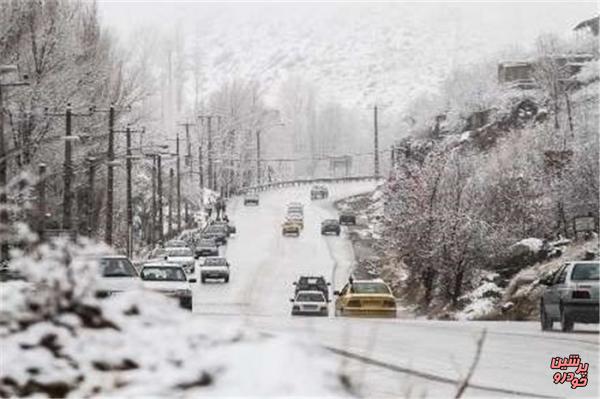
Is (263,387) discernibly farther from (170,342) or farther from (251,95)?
(251,95)

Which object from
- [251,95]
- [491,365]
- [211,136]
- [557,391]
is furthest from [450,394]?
[251,95]

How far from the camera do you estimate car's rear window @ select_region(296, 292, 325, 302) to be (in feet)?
135

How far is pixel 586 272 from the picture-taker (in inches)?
994

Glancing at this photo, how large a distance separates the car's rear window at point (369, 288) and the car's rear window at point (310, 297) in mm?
4701

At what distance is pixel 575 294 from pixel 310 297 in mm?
17490

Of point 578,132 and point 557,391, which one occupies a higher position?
point 578,132

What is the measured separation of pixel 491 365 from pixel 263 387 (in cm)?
1348

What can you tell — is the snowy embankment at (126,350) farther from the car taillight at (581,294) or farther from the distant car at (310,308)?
the distant car at (310,308)

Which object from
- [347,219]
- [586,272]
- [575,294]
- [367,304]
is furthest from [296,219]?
[575,294]

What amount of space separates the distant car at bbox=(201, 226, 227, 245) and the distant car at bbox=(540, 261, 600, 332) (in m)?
66.4

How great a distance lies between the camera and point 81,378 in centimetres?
571

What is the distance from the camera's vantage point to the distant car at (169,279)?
32.8m

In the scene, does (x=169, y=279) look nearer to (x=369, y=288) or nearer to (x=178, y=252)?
(x=369, y=288)

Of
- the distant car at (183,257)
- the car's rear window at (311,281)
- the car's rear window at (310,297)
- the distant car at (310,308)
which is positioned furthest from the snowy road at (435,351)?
the distant car at (183,257)
